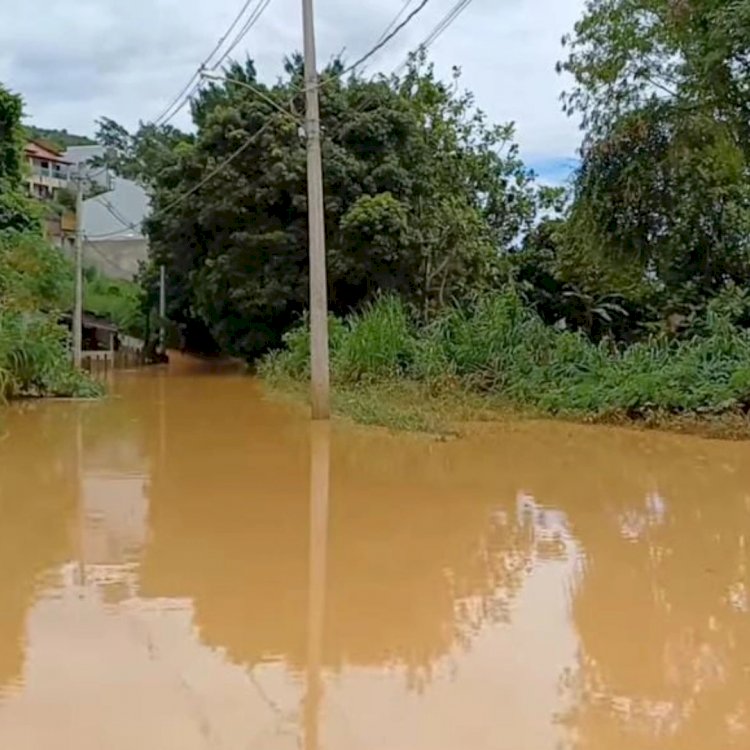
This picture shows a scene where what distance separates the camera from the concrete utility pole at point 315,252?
1336 centimetres

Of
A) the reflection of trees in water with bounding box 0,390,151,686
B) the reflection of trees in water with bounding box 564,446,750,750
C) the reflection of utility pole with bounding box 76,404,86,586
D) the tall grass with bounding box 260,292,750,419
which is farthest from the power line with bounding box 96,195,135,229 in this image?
the reflection of trees in water with bounding box 564,446,750,750

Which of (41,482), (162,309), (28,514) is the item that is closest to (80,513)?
(28,514)

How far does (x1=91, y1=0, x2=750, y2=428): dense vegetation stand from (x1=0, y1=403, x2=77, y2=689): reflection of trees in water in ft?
20.0

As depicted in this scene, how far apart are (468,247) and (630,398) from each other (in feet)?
35.1

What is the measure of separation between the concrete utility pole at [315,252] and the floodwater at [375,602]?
327 centimetres

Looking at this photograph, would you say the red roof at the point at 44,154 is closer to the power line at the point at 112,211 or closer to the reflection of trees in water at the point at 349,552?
the power line at the point at 112,211

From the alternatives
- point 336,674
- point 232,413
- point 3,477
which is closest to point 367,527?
point 336,674

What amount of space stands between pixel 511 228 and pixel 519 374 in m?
12.6

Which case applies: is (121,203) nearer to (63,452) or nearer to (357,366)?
(357,366)

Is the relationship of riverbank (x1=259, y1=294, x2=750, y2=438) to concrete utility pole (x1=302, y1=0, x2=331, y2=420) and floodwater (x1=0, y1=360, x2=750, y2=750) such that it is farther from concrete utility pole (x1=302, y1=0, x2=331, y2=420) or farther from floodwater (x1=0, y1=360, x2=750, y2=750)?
floodwater (x1=0, y1=360, x2=750, y2=750)

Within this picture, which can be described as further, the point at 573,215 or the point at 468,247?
the point at 468,247

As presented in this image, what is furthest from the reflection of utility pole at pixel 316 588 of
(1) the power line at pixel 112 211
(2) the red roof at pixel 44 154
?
(2) the red roof at pixel 44 154

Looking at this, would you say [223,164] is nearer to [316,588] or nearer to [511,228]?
[511,228]

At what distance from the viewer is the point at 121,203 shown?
1763 inches
